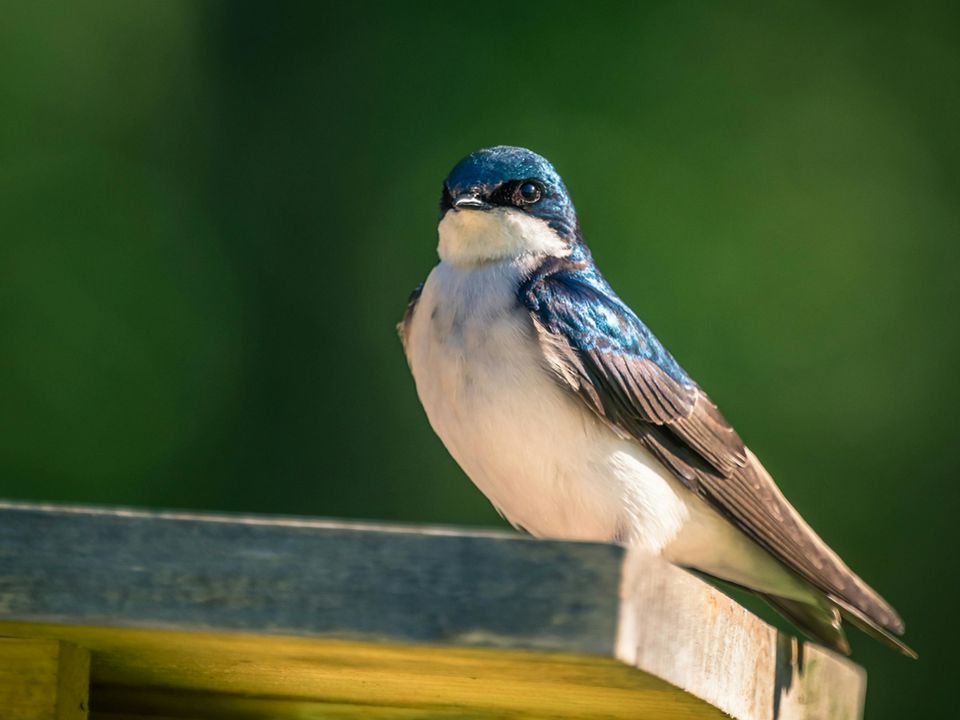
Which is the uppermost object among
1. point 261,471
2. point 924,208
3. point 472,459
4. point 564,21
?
point 564,21

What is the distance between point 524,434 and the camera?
2.54 metres

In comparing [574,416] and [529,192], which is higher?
[529,192]

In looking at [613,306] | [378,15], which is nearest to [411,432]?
[378,15]

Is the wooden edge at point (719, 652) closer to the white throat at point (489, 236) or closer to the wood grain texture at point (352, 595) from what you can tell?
the wood grain texture at point (352, 595)

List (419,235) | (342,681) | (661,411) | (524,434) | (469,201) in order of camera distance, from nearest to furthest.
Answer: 1. (342,681)
2. (524,434)
3. (661,411)
4. (469,201)
5. (419,235)

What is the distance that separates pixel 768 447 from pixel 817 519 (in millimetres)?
252

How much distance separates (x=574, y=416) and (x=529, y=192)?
0.51 metres

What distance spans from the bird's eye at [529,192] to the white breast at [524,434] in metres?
0.28

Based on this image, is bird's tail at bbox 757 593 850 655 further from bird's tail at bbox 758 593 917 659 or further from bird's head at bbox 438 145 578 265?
bird's head at bbox 438 145 578 265

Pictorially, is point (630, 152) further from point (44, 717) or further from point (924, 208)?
point (44, 717)

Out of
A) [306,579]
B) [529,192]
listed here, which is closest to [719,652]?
[306,579]

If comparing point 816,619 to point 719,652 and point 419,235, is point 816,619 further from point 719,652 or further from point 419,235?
point 419,235

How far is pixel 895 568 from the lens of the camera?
5.22m

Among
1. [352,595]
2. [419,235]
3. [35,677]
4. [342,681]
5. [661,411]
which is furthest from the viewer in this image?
[419,235]
